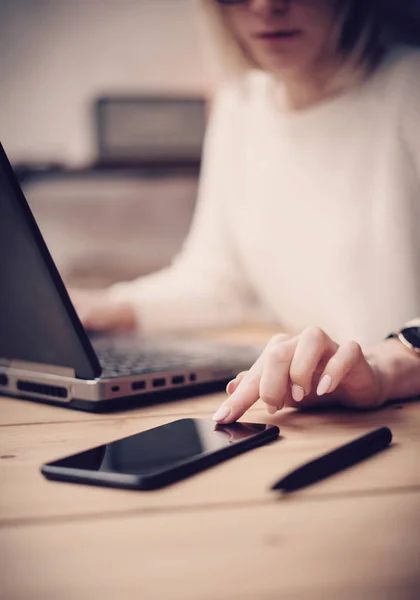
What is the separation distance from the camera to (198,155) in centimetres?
285

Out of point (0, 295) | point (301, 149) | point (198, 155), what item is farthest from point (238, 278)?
point (198, 155)

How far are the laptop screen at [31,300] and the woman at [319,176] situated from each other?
562 mm

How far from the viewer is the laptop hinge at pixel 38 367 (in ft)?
1.88

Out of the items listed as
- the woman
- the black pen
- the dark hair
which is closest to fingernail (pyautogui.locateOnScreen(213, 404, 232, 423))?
the black pen

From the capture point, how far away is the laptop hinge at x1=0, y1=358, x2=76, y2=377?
57 cm

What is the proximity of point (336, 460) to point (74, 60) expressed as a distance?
2.85 metres

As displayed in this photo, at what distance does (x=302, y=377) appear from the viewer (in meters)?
0.51

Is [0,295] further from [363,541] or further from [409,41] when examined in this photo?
[409,41]

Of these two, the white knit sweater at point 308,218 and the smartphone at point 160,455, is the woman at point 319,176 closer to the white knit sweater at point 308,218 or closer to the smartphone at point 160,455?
the white knit sweater at point 308,218

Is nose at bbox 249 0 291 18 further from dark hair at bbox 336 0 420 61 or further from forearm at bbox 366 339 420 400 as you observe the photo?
forearm at bbox 366 339 420 400

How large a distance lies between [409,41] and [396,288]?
1.48ft

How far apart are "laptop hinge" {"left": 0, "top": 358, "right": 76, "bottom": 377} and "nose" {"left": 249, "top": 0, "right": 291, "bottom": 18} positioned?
682mm

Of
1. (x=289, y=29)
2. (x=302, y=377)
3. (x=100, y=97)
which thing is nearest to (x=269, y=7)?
(x=289, y=29)

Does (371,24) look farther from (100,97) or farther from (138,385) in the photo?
(100,97)
